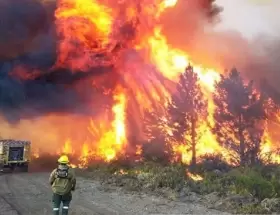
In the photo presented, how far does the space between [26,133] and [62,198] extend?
34264 mm

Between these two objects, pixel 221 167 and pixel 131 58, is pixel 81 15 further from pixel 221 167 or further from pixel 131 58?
pixel 221 167

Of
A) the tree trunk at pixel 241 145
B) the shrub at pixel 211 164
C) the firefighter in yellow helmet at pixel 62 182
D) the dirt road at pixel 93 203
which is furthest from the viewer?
the tree trunk at pixel 241 145

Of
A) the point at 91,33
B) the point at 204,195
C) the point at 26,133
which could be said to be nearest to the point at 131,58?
the point at 91,33

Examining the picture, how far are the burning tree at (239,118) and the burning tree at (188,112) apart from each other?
1649 mm

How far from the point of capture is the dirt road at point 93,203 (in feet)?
45.5

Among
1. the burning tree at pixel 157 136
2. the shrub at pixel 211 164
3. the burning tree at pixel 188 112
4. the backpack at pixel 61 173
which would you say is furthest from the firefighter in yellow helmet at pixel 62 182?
the burning tree at pixel 188 112

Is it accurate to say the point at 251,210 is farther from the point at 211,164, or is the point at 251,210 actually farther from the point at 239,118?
the point at 239,118

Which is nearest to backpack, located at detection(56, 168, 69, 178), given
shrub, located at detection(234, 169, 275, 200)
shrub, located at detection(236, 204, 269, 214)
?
shrub, located at detection(236, 204, 269, 214)

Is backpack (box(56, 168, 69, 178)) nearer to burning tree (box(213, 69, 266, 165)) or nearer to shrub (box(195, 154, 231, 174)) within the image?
shrub (box(195, 154, 231, 174))

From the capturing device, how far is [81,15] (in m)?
33.9

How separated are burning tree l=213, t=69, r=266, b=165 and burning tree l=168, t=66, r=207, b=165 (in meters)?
1.65

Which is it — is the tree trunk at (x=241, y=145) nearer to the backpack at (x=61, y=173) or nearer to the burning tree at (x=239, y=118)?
the burning tree at (x=239, y=118)

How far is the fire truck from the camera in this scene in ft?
95.0

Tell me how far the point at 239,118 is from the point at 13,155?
19777mm
